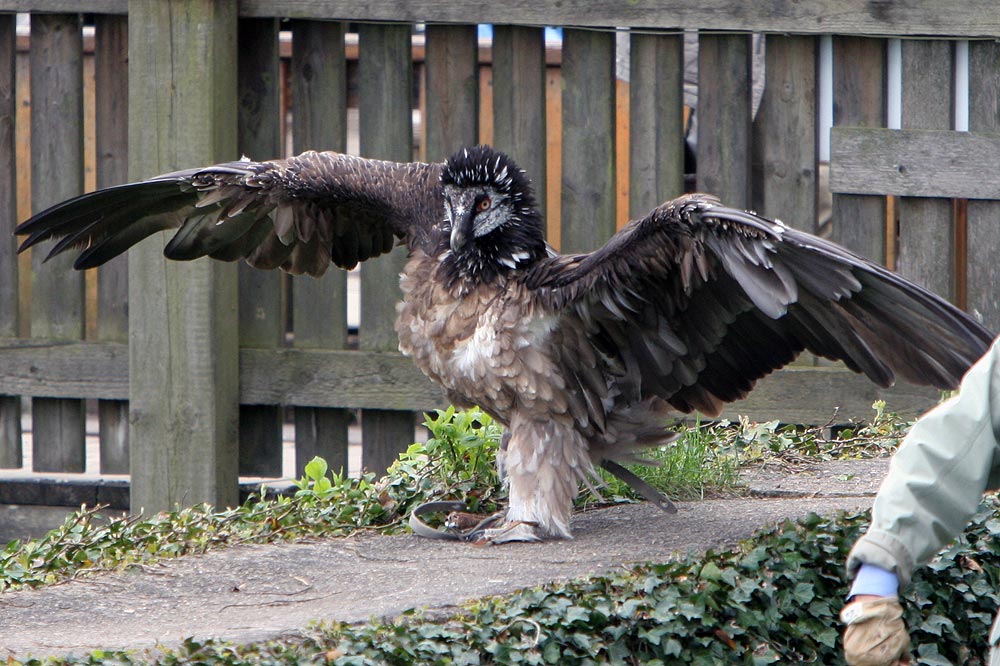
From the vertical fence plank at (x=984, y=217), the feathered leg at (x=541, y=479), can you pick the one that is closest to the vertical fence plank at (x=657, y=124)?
the vertical fence plank at (x=984, y=217)

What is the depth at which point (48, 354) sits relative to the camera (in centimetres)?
592

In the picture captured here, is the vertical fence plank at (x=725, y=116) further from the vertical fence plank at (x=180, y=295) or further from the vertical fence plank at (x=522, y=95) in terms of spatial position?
the vertical fence plank at (x=180, y=295)

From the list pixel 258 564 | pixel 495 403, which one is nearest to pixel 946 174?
pixel 495 403

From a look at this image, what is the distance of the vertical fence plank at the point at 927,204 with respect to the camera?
18.0ft

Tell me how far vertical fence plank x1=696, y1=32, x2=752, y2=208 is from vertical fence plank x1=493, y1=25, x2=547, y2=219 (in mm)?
669

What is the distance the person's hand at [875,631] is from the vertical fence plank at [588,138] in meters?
3.31

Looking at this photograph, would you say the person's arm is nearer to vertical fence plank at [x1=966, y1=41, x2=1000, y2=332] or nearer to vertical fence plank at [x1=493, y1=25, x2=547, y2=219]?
vertical fence plank at [x1=966, y1=41, x2=1000, y2=332]

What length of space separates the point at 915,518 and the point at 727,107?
343 centimetres

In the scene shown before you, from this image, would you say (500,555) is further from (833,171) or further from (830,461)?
(833,171)

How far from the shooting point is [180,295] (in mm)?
5637

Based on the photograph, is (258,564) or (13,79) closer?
(258,564)

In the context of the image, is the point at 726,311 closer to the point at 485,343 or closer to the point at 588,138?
the point at 485,343

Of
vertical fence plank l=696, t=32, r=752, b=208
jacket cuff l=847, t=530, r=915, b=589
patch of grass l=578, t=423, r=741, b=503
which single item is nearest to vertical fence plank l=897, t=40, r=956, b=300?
vertical fence plank l=696, t=32, r=752, b=208

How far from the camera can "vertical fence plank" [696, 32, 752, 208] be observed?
5645mm
